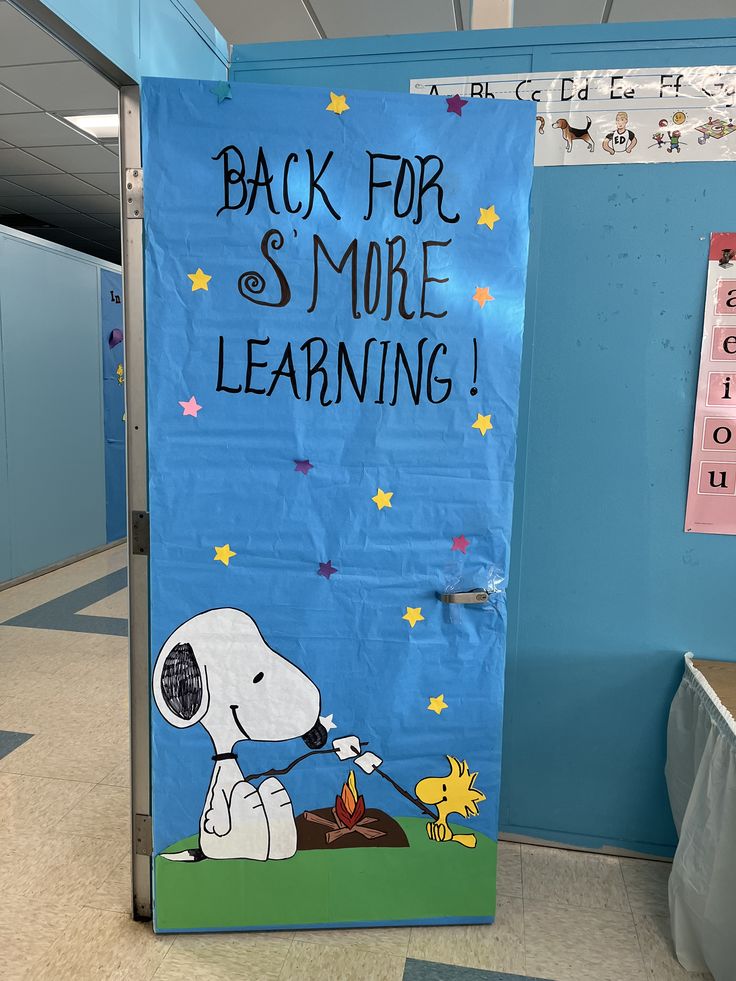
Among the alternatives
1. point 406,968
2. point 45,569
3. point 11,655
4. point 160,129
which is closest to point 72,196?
point 45,569

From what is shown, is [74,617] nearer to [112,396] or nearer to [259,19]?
[112,396]

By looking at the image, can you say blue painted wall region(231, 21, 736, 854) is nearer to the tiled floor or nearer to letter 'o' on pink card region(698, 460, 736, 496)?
letter 'o' on pink card region(698, 460, 736, 496)

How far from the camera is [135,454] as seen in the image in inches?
65.4

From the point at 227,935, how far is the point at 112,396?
16.7 feet

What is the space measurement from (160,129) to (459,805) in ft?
5.67

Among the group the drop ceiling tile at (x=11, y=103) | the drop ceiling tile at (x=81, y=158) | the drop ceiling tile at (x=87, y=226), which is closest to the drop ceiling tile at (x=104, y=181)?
the drop ceiling tile at (x=81, y=158)

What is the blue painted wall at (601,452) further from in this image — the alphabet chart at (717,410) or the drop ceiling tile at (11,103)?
the drop ceiling tile at (11,103)

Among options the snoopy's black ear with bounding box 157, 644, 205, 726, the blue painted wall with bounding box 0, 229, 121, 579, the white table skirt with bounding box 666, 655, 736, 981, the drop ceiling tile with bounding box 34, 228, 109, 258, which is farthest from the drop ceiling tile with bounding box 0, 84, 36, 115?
the white table skirt with bounding box 666, 655, 736, 981

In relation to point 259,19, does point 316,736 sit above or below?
below

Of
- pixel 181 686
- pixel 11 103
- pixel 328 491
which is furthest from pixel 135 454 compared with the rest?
pixel 11 103

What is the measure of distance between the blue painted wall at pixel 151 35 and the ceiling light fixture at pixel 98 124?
10.7 feet

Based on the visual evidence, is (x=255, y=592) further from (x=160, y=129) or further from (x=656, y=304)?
(x=656, y=304)

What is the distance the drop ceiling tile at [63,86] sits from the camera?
3957 millimetres

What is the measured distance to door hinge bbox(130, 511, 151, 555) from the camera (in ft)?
5.54
